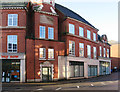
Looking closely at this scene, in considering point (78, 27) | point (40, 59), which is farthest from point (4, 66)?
point (78, 27)

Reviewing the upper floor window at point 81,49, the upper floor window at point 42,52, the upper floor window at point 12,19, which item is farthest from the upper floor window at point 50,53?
the upper floor window at point 81,49

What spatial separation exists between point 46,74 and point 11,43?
7.35 metres

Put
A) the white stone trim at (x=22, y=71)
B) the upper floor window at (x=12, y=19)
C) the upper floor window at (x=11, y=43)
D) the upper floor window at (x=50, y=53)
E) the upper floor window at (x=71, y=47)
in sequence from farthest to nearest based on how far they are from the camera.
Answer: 1. the upper floor window at (x=71, y=47)
2. the upper floor window at (x=50, y=53)
3. the upper floor window at (x=12, y=19)
4. the upper floor window at (x=11, y=43)
5. the white stone trim at (x=22, y=71)

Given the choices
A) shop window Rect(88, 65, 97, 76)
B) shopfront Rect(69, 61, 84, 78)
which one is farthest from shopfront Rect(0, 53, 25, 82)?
shop window Rect(88, 65, 97, 76)

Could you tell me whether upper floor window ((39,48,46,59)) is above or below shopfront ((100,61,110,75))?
above

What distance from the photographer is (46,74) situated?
2602 centimetres

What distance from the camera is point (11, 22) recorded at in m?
25.2

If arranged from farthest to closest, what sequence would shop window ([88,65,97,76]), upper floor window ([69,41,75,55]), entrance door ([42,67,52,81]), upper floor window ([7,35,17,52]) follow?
shop window ([88,65,97,76]) → upper floor window ([69,41,75,55]) → entrance door ([42,67,52,81]) → upper floor window ([7,35,17,52])

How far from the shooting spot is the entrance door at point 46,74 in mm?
25755

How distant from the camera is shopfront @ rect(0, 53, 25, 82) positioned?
24.1 meters

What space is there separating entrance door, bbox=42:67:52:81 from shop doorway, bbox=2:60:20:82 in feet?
12.8

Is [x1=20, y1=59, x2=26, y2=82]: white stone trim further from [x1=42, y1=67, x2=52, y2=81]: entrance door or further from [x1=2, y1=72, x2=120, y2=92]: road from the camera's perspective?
[x1=42, y1=67, x2=52, y2=81]: entrance door

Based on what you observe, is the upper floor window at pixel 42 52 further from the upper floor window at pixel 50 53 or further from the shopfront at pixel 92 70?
the shopfront at pixel 92 70

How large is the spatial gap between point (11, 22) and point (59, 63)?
1028 cm
